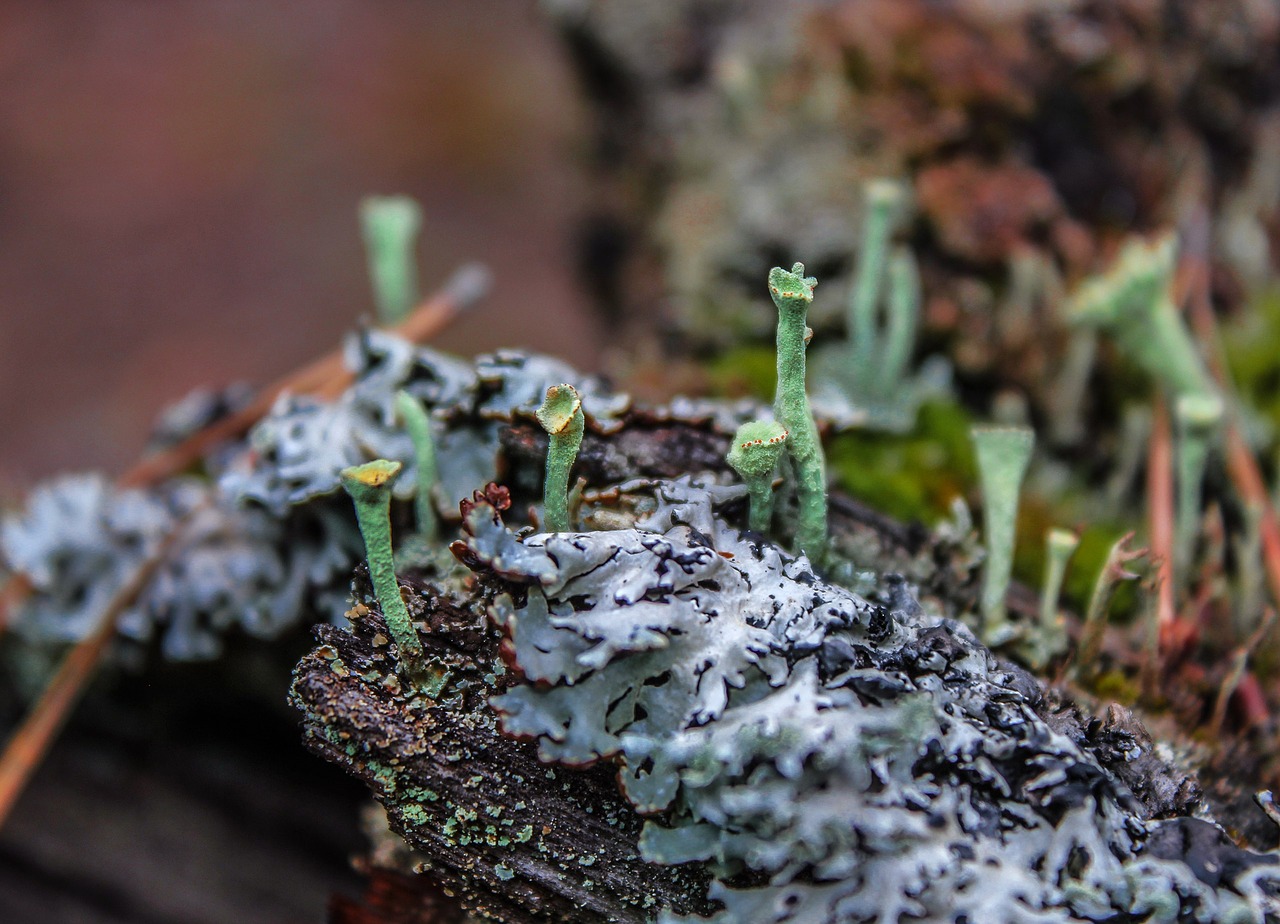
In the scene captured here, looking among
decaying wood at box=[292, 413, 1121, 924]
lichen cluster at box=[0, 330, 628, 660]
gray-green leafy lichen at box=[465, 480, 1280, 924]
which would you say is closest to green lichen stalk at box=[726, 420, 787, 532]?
gray-green leafy lichen at box=[465, 480, 1280, 924]

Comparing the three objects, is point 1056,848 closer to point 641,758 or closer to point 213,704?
point 641,758

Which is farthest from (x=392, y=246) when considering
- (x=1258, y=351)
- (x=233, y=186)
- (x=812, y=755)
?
(x=233, y=186)

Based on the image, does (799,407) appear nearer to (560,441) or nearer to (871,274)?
(560,441)

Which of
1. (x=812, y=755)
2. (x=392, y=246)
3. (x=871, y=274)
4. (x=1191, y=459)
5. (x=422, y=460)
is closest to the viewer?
(x=812, y=755)

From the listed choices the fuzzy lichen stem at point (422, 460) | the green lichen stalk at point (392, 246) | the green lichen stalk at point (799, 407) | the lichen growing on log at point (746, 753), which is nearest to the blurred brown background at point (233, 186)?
the green lichen stalk at point (392, 246)

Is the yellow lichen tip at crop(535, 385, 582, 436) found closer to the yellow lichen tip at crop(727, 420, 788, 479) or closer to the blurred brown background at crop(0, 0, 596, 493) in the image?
the yellow lichen tip at crop(727, 420, 788, 479)


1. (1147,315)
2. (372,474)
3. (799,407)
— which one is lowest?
(372,474)

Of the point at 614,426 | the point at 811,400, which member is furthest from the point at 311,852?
the point at 811,400
